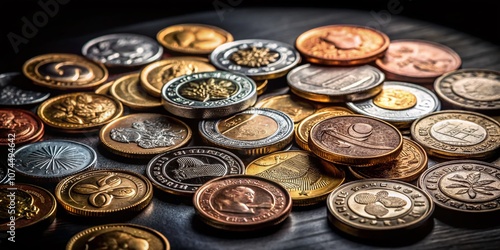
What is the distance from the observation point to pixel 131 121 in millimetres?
2668

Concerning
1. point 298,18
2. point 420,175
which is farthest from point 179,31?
point 420,175

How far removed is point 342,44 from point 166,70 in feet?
2.38

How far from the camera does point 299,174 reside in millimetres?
2338

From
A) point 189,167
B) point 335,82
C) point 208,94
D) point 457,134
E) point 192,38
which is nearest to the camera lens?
point 189,167

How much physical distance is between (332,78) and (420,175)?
0.68 metres

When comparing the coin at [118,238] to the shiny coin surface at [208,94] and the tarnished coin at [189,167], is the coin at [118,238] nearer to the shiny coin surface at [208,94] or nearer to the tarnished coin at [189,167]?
the tarnished coin at [189,167]

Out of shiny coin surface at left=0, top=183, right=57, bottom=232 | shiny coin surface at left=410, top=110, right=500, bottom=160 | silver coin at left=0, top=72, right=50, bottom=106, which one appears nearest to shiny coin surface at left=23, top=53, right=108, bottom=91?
silver coin at left=0, top=72, right=50, bottom=106

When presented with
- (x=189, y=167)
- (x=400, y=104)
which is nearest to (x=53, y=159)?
(x=189, y=167)

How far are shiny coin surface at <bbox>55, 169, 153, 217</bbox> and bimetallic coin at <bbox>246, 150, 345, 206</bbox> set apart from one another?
1.14ft

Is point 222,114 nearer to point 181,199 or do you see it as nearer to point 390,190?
point 181,199

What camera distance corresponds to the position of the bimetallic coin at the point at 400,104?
2658mm

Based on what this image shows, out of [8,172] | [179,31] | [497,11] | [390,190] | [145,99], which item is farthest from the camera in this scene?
[497,11]

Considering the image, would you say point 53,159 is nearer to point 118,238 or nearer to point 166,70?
point 118,238

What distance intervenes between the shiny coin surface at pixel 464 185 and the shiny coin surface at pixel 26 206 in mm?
1079
